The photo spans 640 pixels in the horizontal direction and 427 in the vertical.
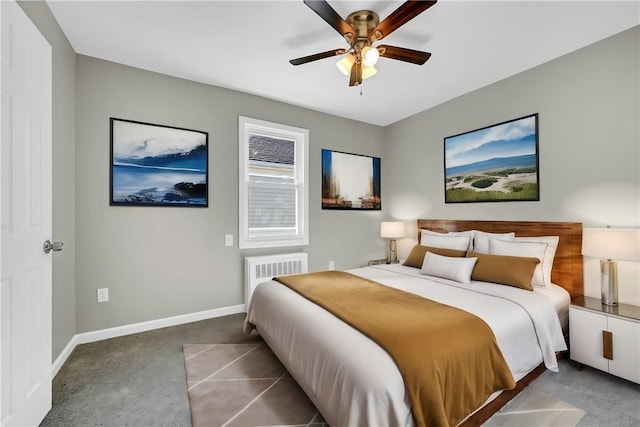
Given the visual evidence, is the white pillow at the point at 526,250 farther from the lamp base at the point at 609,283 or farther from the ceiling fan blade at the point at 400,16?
the ceiling fan blade at the point at 400,16

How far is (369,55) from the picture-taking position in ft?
6.72

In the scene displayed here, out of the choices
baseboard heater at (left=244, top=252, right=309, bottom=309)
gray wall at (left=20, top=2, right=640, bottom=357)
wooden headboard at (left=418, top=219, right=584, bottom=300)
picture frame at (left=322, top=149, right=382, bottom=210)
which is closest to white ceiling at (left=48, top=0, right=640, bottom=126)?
gray wall at (left=20, top=2, right=640, bottom=357)

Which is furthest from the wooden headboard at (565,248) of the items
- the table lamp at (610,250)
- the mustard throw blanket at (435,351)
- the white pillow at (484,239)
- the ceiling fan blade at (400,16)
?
the ceiling fan blade at (400,16)

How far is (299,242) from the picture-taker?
3.93 meters

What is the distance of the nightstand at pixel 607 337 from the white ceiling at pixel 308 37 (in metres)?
2.24

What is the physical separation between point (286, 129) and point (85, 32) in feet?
7.00

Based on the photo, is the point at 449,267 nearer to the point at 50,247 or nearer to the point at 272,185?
the point at 272,185

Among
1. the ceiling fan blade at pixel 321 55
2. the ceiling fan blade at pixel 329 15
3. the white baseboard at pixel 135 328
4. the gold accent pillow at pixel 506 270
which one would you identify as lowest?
the white baseboard at pixel 135 328

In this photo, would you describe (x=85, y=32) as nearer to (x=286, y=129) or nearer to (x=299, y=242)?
(x=286, y=129)

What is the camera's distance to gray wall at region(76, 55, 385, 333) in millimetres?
2688

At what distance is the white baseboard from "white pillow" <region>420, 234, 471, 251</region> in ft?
7.92

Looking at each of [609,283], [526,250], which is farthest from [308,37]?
[609,283]

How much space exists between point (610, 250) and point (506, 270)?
2.23 ft

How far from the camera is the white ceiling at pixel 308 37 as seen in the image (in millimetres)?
2094
